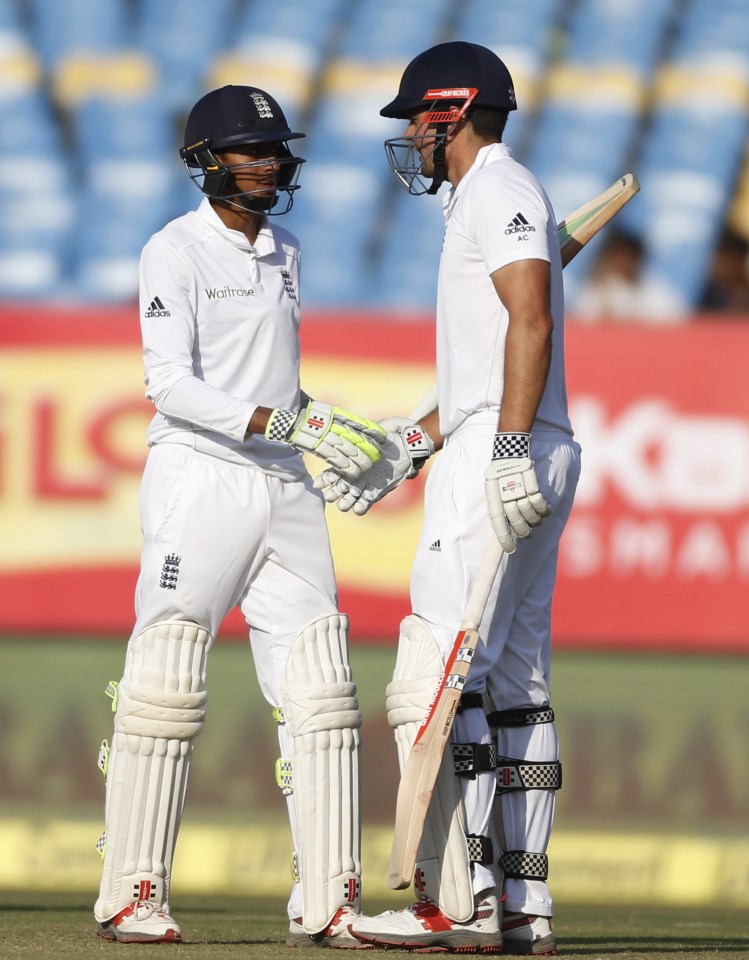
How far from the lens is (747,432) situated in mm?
7863

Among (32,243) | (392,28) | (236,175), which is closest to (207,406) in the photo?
(236,175)

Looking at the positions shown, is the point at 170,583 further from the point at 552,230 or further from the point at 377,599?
the point at 377,599

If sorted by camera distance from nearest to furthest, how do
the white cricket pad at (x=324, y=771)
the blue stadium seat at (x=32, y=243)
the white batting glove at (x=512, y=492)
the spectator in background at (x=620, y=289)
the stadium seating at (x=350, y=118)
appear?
the white batting glove at (x=512, y=492)
the white cricket pad at (x=324, y=771)
the spectator in background at (x=620, y=289)
the blue stadium seat at (x=32, y=243)
the stadium seating at (x=350, y=118)

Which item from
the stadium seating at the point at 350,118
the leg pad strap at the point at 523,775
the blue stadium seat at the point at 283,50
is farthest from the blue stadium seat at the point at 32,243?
the leg pad strap at the point at 523,775

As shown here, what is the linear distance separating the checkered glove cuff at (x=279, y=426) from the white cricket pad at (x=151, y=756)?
0.46m

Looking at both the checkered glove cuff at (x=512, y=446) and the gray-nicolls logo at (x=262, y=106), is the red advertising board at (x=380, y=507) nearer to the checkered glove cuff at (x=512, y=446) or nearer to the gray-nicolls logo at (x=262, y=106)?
the gray-nicolls logo at (x=262, y=106)

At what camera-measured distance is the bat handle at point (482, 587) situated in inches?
140

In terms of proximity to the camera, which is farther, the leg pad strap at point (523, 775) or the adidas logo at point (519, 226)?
the leg pad strap at point (523, 775)

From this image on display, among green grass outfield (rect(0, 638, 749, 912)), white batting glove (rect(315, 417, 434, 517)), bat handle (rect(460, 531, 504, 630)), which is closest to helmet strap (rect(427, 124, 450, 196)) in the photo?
white batting glove (rect(315, 417, 434, 517))

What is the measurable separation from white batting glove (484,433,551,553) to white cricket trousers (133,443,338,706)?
1.86ft

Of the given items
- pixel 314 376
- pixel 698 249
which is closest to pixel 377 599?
pixel 314 376

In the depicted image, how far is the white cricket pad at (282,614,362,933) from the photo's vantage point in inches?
145

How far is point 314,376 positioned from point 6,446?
1381 millimetres

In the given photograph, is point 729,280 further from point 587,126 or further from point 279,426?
point 279,426
